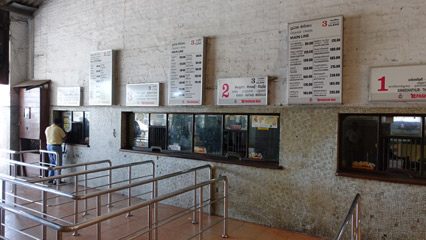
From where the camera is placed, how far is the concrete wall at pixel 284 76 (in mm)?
4023

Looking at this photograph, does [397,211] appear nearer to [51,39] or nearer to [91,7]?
[91,7]

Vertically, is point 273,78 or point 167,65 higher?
point 167,65

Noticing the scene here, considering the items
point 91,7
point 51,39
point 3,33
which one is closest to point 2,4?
point 3,33

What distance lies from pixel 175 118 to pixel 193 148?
77cm

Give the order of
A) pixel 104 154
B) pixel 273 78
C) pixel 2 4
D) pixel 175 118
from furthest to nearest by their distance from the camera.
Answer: pixel 2 4 < pixel 104 154 < pixel 175 118 < pixel 273 78

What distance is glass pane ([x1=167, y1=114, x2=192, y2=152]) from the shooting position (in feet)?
19.3

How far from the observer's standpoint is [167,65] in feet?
19.6

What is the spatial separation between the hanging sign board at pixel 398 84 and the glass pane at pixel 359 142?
419 mm

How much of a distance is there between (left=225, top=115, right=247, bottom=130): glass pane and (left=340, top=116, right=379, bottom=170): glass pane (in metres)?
1.63

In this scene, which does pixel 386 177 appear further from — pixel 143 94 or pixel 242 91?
pixel 143 94

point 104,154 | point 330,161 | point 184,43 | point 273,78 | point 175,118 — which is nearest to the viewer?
point 330,161

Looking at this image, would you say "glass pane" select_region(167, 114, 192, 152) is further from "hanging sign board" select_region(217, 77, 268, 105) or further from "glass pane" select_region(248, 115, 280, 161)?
"glass pane" select_region(248, 115, 280, 161)

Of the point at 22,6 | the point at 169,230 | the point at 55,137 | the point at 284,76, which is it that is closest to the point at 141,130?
the point at 55,137

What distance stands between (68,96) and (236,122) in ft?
15.5
